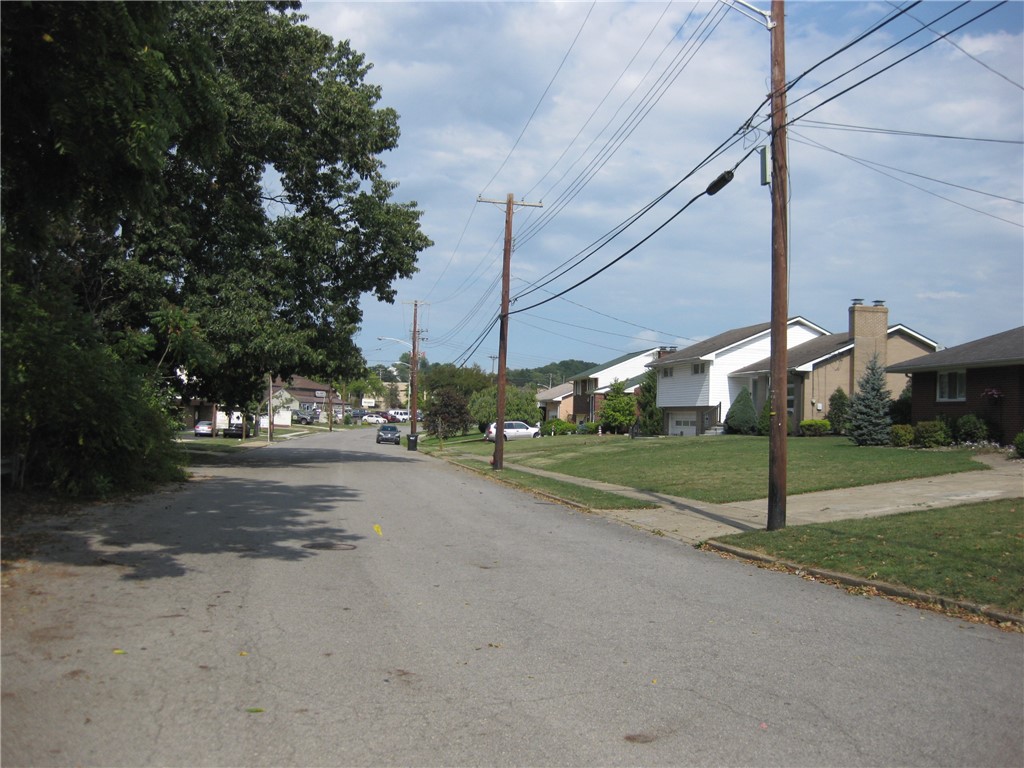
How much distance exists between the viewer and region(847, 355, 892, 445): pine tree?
29641 millimetres

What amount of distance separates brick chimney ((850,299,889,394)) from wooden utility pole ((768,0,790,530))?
84.8 feet

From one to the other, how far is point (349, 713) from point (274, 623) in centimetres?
228

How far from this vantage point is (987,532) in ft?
39.4

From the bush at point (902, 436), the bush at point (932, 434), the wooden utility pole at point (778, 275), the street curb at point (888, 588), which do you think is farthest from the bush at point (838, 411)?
the street curb at point (888, 588)

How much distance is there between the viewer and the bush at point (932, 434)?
89.5 feet

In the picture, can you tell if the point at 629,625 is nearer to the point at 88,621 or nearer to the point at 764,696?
the point at 764,696

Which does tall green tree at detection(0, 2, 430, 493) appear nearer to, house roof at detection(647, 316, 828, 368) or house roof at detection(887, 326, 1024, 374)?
house roof at detection(887, 326, 1024, 374)

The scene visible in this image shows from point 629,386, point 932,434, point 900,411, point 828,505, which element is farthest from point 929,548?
point 629,386

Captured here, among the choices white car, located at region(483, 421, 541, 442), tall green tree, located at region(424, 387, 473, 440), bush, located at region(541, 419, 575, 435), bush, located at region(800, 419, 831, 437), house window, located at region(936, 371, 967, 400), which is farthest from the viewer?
bush, located at region(541, 419, 575, 435)

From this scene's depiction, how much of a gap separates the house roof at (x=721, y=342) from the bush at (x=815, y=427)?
941 cm

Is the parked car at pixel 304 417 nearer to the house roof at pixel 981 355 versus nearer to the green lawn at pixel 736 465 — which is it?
the green lawn at pixel 736 465

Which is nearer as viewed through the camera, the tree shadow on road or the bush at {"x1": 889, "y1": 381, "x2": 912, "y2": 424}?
the tree shadow on road

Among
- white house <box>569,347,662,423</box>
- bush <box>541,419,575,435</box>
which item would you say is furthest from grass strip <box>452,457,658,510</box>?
white house <box>569,347,662,423</box>

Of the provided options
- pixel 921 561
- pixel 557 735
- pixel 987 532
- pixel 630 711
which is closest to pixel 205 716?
pixel 557 735
